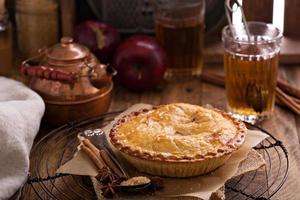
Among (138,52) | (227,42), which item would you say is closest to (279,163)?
(227,42)

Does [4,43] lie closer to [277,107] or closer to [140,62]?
[140,62]

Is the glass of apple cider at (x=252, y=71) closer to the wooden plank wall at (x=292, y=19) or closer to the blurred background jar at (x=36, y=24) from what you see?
the wooden plank wall at (x=292, y=19)

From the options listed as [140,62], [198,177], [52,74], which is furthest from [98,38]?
[198,177]

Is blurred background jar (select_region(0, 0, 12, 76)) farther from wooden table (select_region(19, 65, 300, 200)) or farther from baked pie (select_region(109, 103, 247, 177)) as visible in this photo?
baked pie (select_region(109, 103, 247, 177))

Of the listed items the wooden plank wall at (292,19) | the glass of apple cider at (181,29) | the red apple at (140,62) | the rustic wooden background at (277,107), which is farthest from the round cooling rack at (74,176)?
the wooden plank wall at (292,19)

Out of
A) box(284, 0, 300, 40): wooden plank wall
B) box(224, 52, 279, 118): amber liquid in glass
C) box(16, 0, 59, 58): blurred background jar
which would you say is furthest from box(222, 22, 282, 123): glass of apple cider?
box(16, 0, 59, 58): blurred background jar
